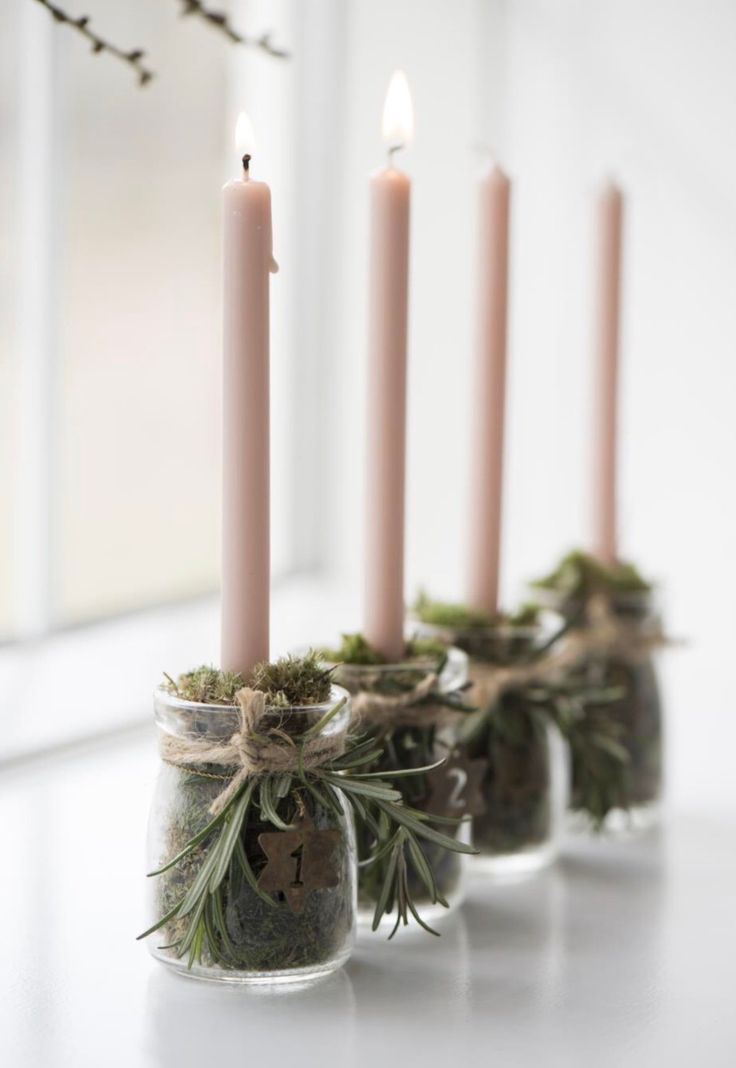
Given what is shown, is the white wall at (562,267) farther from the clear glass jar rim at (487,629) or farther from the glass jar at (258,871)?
the glass jar at (258,871)

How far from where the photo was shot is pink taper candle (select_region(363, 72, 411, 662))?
25.1 inches

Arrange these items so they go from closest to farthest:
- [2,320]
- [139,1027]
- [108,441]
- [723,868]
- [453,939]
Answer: [139,1027], [453,939], [723,868], [2,320], [108,441]

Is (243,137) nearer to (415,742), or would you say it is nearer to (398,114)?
(398,114)

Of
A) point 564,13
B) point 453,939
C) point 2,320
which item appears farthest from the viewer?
point 564,13

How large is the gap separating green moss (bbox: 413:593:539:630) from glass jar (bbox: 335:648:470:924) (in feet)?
0.29

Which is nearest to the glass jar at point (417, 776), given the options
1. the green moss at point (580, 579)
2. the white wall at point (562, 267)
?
the green moss at point (580, 579)

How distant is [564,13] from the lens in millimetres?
1519

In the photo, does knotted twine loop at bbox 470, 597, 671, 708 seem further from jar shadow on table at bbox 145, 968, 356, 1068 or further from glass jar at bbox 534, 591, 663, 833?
jar shadow on table at bbox 145, 968, 356, 1068

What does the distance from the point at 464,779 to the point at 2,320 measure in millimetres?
573

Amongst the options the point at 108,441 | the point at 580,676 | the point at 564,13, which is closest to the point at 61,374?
the point at 108,441

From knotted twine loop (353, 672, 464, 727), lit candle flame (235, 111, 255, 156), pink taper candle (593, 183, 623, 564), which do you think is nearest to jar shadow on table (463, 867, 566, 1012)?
knotted twine loop (353, 672, 464, 727)

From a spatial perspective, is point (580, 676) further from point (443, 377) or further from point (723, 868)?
point (443, 377)

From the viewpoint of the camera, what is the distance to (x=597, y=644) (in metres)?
0.83

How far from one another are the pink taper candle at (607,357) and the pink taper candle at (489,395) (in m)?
0.14
